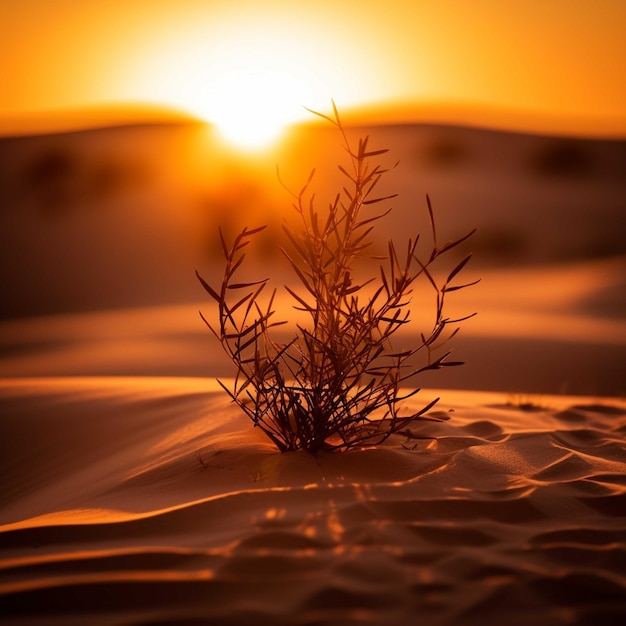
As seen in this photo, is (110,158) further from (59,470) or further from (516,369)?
(59,470)

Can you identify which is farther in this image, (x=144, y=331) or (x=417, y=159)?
(x=417, y=159)

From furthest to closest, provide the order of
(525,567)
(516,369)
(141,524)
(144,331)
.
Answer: (144,331), (516,369), (141,524), (525,567)

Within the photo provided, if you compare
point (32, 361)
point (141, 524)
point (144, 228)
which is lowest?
point (141, 524)

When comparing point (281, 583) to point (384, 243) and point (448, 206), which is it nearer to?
point (384, 243)

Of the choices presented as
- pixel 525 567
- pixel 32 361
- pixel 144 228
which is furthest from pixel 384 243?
pixel 525 567

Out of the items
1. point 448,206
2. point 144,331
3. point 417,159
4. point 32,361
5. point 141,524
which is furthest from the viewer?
point 417,159

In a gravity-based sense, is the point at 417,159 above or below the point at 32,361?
above

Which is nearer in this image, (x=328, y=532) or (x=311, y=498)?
(x=328, y=532)
